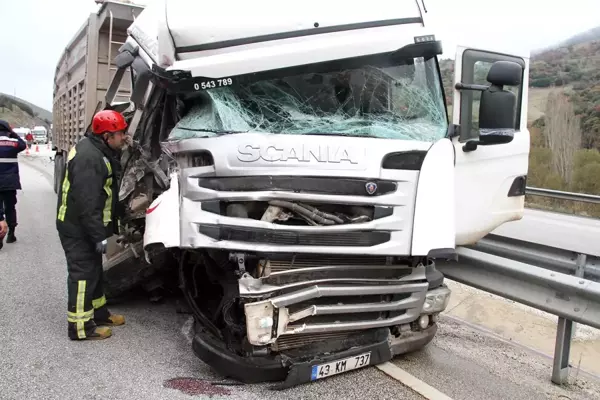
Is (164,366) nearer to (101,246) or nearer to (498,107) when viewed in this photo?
(101,246)

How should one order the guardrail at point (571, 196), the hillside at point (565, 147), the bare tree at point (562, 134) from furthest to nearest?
the bare tree at point (562, 134), the hillside at point (565, 147), the guardrail at point (571, 196)

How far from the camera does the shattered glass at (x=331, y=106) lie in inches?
141

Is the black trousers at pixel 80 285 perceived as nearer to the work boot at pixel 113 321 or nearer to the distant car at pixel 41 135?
the work boot at pixel 113 321

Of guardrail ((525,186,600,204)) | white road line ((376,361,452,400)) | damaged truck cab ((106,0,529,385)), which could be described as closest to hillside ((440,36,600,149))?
guardrail ((525,186,600,204))

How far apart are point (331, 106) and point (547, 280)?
1.89 m

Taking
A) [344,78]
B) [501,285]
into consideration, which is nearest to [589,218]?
[501,285]

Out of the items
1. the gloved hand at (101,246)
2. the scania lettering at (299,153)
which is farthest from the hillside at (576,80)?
the gloved hand at (101,246)

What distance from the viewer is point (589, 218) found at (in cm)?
1438

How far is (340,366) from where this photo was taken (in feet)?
11.5

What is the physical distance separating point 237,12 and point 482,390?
10.1ft

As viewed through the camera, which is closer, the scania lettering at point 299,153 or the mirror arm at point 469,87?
the scania lettering at point 299,153

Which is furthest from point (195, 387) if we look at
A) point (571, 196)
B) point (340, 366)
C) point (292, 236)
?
point (571, 196)

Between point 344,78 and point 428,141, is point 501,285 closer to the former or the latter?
point 428,141

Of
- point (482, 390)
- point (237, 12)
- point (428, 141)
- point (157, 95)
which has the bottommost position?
point (482, 390)
